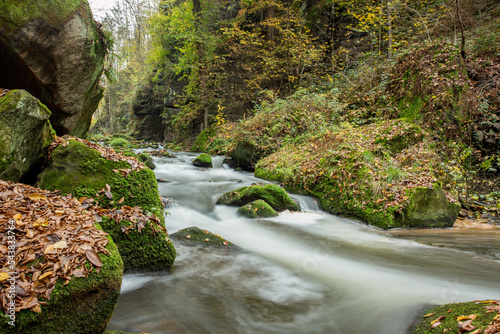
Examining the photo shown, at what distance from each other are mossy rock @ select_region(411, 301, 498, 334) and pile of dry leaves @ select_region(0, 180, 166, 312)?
9.82ft

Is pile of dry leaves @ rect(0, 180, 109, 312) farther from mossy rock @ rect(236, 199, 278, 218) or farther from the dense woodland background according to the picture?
the dense woodland background

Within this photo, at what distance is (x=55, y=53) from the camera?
4.90 m

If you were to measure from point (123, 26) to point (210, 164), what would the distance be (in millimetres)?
7494

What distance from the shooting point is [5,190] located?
329 cm

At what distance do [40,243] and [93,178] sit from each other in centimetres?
174

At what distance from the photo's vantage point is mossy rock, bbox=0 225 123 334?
6.63 feet

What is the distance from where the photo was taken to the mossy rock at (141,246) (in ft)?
11.7

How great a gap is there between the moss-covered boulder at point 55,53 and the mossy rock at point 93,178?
159 cm

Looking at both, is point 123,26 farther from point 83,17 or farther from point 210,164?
point 210,164

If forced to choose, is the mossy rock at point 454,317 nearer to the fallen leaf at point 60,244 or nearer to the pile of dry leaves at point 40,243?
the pile of dry leaves at point 40,243

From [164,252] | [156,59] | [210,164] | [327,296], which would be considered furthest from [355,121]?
[156,59]

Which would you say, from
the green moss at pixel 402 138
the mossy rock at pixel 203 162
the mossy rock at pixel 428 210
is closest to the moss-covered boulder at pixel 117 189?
the mossy rock at pixel 428 210

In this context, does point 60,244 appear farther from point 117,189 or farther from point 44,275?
point 117,189

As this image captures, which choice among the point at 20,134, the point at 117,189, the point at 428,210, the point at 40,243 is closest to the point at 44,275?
the point at 40,243
